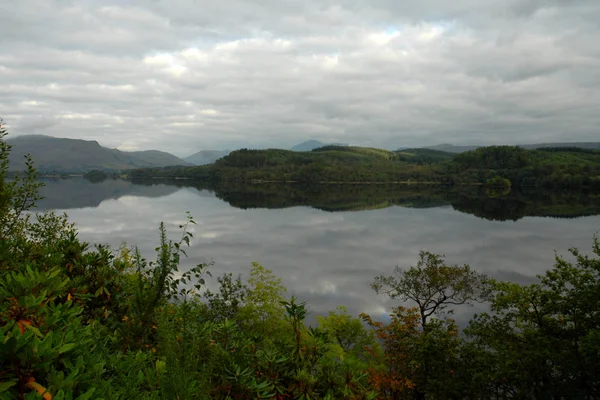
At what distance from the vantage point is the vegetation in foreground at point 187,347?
3.68 m

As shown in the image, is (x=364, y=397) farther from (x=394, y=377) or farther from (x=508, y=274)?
(x=508, y=274)

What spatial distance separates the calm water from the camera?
200 ft

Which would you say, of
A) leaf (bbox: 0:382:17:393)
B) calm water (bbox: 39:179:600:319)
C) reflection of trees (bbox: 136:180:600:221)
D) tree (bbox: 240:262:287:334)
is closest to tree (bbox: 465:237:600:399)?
tree (bbox: 240:262:287:334)

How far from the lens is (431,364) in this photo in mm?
22297

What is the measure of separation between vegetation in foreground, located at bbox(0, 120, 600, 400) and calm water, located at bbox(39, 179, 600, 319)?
24.3 m

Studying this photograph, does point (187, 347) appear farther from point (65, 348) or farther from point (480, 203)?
point (480, 203)

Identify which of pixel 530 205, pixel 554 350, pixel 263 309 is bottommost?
pixel 530 205

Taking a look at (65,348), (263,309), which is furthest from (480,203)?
(65,348)

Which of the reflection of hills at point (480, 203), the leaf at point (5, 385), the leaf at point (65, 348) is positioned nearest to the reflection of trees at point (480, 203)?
the reflection of hills at point (480, 203)

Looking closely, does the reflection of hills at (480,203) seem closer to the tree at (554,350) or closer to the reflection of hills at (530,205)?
the reflection of hills at (530,205)

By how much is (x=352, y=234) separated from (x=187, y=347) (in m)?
92.7

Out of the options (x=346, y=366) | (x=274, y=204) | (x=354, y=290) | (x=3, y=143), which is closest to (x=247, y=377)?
(x=346, y=366)

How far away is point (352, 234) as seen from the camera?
318 ft

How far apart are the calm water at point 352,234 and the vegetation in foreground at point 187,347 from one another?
79.8 feet
